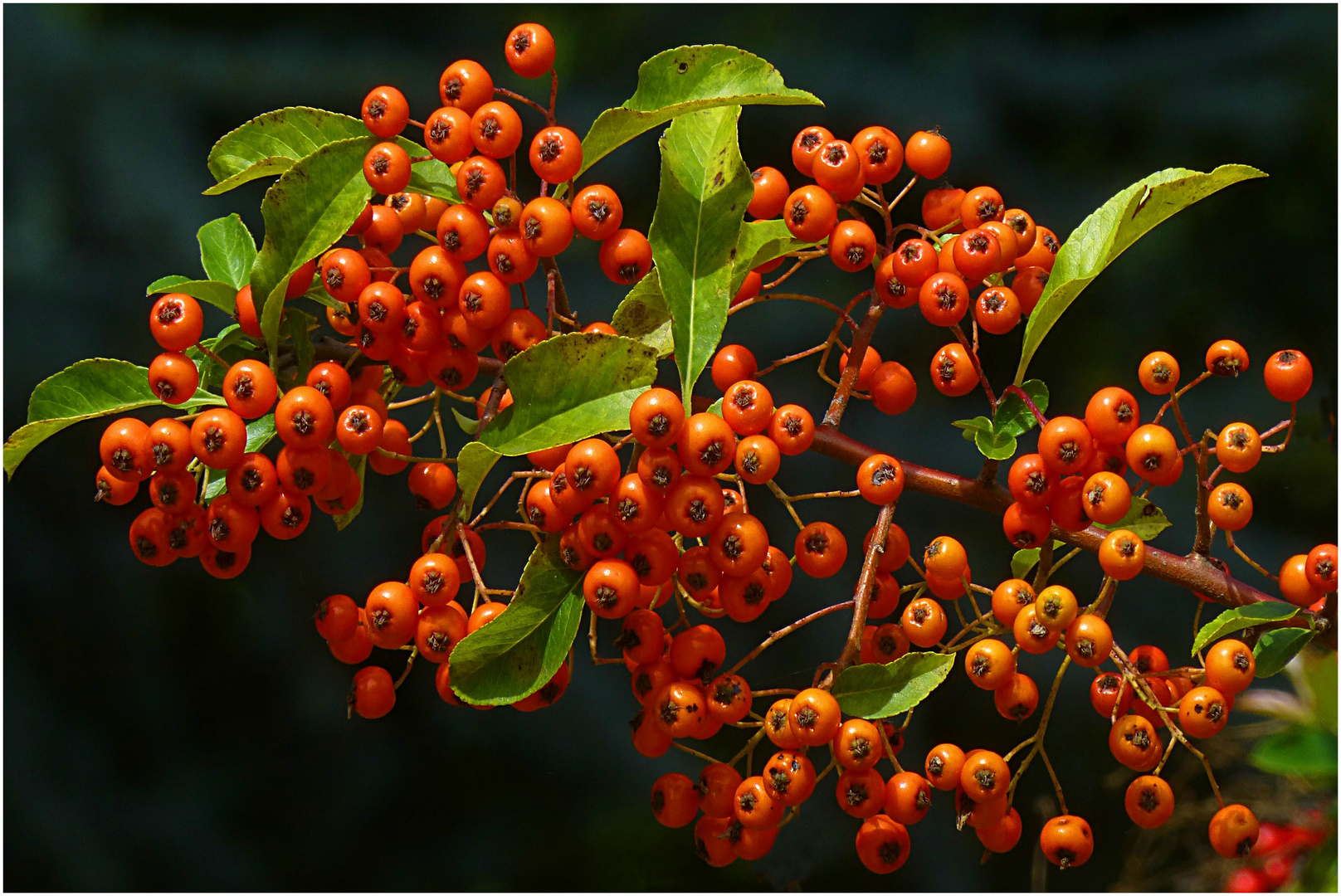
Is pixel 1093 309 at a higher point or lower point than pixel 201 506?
higher

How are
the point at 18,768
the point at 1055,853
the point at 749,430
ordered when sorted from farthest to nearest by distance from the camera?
1. the point at 18,768
2. the point at 1055,853
3. the point at 749,430

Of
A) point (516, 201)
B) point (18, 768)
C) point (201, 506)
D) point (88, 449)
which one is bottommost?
point (18, 768)

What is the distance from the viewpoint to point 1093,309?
137 centimetres

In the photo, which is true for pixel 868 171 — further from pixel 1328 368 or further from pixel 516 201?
pixel 1328 368

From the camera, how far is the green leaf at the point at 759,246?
27.3 inches

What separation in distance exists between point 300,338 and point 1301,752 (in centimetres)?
93

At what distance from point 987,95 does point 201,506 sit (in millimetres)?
1144

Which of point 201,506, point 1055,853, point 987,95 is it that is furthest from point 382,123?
point 987,95

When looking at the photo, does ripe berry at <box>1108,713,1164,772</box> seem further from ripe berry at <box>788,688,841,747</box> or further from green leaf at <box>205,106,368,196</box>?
green leaf at <box>205,106,368,196</box>

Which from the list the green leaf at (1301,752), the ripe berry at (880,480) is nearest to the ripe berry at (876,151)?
the ripe berry at (880,480)

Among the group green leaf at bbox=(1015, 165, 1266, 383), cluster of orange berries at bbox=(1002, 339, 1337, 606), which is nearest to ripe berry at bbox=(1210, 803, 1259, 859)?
cluster of orange berries at bbox=(1002, 339, 1337, 606)

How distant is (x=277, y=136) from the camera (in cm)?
78

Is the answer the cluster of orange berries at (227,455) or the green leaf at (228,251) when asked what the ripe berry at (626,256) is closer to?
the cluster of orange berries at (227,455)

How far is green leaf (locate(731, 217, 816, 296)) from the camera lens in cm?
69
